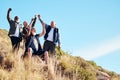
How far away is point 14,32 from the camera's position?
1415cm

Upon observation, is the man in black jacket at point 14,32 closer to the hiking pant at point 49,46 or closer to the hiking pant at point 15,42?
the hiking pant at point 15,42

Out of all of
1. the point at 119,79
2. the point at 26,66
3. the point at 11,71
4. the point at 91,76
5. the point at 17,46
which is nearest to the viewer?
the point at 11,71

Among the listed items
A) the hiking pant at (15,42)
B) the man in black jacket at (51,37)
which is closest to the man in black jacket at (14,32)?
the hiking pant at (15,42)

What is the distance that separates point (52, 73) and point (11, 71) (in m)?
2.01

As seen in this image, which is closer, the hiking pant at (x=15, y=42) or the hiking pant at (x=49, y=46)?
the hiking pant at (x=15, y=42)

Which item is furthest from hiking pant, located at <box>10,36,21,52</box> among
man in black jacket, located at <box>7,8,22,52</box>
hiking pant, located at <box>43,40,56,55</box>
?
hiking pant, located at <box>43,40,56,55</box>

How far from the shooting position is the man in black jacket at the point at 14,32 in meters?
14.1

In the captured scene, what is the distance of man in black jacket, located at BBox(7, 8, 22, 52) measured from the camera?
14102mm

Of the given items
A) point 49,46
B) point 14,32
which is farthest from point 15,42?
point 49,46

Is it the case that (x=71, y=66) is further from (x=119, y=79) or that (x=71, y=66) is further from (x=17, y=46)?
(x=119, y=79)

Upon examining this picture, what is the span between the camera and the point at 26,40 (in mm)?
14148

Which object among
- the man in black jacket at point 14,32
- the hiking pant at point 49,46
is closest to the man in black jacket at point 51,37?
the hiking pant at point 49,46

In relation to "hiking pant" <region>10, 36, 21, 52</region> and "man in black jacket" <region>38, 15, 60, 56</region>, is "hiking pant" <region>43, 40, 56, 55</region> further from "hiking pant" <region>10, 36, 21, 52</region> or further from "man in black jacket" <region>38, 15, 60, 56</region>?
"hiking pant" <region>10, 36, 21, 52</region>

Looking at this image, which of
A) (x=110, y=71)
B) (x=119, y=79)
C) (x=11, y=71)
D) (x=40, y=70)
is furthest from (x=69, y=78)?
(x=110, y=71)
